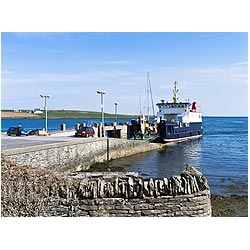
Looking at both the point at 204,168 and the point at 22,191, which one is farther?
the point at 204,168

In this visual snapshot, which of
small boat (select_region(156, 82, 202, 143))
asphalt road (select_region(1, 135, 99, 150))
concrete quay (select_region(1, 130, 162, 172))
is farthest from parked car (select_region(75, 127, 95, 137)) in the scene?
small boat (select_region(156, 82, 202, 143))

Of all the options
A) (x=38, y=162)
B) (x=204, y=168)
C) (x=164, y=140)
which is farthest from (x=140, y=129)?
(x=38, y=162)

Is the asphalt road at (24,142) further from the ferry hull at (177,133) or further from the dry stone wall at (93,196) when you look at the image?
the ferry hull at (177,133)

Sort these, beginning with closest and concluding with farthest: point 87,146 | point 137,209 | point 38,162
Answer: point 137,209, point 38,162, point 87,146

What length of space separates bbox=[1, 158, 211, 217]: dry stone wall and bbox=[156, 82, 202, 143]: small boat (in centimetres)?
2562

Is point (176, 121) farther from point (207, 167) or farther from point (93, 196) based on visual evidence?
point (93, 196)

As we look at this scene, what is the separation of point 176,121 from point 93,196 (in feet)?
97.5

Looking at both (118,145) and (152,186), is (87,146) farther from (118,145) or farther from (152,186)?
(152,186)

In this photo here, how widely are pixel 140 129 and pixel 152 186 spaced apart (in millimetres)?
25578

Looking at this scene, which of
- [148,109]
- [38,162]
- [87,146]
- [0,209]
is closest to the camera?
[0,209]

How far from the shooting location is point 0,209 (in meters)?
5.49

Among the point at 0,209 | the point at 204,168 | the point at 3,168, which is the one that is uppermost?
the point at 3,168

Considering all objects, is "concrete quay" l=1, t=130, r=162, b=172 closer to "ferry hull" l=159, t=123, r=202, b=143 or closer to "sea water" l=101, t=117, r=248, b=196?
"sea water" l=101, t=117, r=248, b=196

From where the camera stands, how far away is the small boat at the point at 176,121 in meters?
32.4
